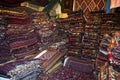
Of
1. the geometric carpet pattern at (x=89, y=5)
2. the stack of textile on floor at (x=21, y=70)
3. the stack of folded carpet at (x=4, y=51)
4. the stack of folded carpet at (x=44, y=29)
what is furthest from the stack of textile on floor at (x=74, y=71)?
the geometric carpet pattern at (x=89, y=5)

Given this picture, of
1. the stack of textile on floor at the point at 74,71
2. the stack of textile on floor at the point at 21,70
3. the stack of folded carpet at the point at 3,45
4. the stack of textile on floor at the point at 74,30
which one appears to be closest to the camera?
the stack of textile on floor at the point at 21,70

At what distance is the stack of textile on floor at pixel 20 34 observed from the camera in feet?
10.3

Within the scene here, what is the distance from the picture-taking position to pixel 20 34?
131 inches

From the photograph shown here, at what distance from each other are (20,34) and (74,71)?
3.97ft

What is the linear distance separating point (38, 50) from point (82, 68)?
937mm

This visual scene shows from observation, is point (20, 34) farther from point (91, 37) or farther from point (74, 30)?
point (91, 37)

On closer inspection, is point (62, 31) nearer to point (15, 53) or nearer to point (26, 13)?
point (26, 13)

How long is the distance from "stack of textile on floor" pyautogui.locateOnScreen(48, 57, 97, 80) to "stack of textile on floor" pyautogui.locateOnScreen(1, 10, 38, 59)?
0.66m

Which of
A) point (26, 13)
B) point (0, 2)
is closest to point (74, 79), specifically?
point (26, 13)

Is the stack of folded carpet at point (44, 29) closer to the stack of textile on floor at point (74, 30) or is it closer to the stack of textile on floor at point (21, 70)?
the stack of textile on floor at point (74, 30)

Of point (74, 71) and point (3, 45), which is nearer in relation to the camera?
point (3, 45)

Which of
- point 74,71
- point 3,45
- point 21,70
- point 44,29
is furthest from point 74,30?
point 21,70

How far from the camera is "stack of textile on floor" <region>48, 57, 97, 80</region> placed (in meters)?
3.17

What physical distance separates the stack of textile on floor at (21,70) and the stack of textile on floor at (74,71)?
0.33 meters
